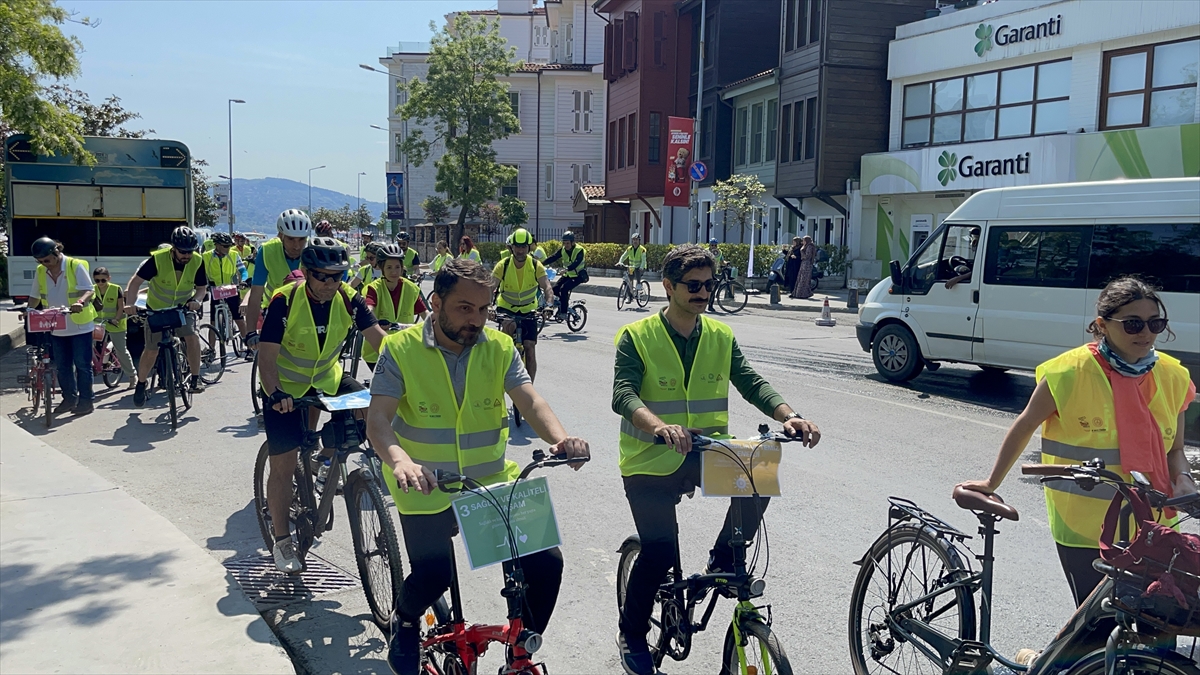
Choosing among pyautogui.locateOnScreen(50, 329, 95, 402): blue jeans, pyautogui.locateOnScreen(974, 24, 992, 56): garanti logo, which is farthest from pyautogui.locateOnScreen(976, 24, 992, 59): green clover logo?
pyautogui.locateOnScreen(50, 329, 95, 402): blue jeans

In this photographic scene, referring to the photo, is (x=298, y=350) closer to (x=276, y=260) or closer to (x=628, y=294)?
(x=276, y=260)

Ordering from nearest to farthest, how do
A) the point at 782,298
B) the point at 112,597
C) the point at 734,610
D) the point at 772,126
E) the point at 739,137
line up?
1. the point at 734,610
2. the point at 112,597
3. the point at 782,298
4. the point at 772,126
5. the point at 739,137

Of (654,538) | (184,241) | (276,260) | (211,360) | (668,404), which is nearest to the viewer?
(654,538)

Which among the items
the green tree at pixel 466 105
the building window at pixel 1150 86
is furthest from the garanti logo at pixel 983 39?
the green tree at pixel 466 105

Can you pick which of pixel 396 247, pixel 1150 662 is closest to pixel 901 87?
pixel 396 247

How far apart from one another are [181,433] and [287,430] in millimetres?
4893

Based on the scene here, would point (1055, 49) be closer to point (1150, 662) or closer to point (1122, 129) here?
point (1122, 129)

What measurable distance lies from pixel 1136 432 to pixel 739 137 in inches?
1386

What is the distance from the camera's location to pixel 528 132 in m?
64.8

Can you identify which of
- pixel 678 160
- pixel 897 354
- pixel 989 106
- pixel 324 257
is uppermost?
pixel 989 106

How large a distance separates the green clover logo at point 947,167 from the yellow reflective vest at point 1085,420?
24.2 meters

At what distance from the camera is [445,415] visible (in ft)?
12.6

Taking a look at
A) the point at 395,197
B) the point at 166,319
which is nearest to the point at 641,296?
the point at 166,319

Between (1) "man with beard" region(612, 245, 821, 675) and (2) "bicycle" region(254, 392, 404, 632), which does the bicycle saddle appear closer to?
(1) "man with beard" region(612, 245, 821, 675)
